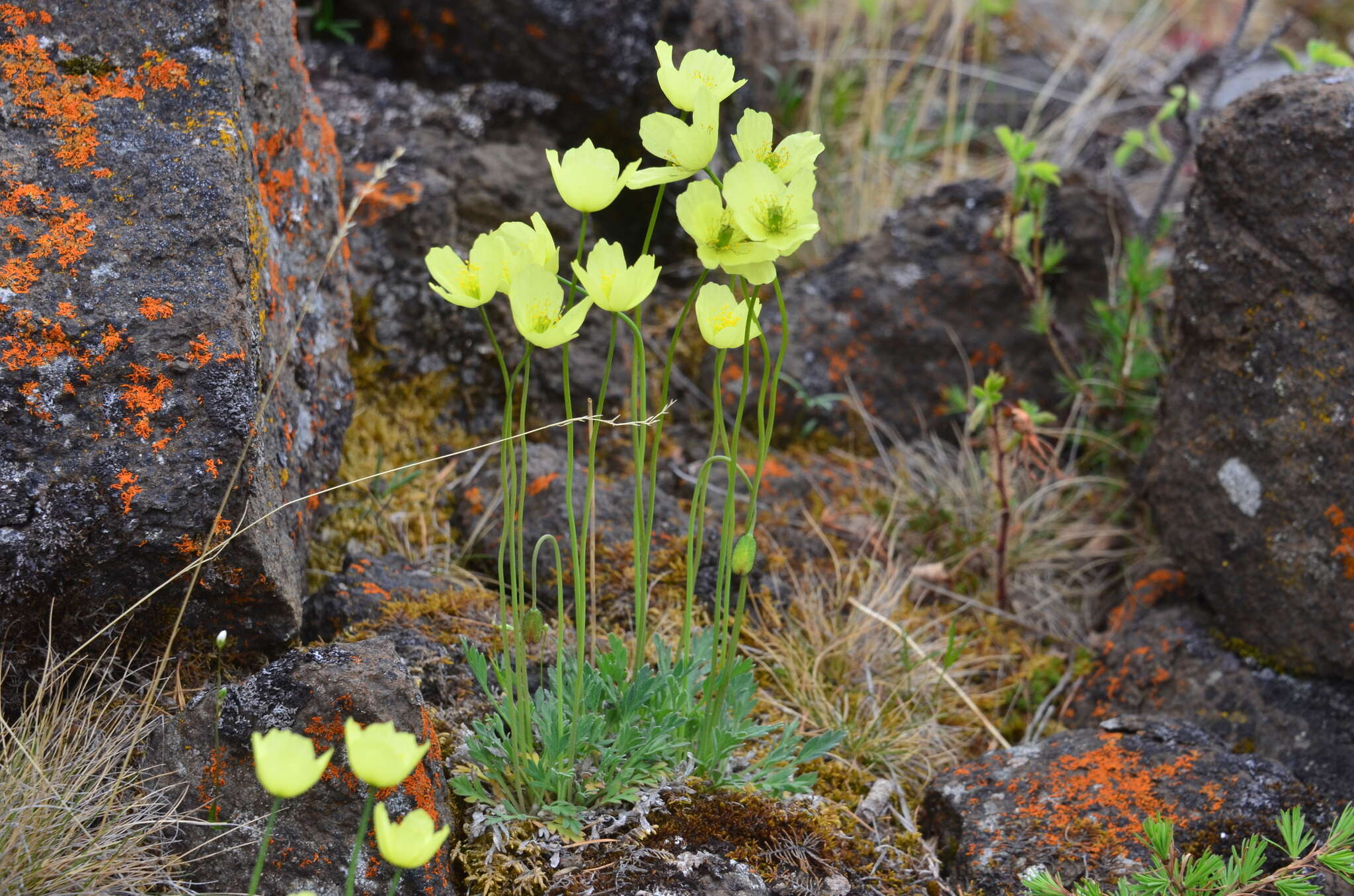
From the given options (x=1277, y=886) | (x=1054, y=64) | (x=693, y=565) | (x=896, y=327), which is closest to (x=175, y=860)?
(x=693, y=565)

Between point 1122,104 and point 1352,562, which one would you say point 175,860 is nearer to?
point 1352,562

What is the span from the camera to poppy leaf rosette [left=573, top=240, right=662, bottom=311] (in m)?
1.64

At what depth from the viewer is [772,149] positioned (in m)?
1.73

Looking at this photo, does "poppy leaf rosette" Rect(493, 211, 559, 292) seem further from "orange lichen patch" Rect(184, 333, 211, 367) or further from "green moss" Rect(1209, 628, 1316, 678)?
"green moss" Rect(1209, 628, 1316, 678)

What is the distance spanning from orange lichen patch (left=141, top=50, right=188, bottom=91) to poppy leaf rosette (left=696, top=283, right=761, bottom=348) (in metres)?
1.29

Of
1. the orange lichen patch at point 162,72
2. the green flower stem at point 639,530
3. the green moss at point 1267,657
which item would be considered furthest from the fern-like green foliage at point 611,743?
the orange lichen patch at point 162,72

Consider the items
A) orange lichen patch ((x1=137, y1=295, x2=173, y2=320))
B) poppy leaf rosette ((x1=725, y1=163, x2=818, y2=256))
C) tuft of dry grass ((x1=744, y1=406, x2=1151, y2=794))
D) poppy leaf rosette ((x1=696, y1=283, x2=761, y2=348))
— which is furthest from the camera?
tuft of dry grass ((x1=744, y1=406, x2=1151, y2=794))

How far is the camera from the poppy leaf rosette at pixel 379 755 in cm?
128

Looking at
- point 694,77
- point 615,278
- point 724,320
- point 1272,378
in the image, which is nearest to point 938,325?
point 1272,378

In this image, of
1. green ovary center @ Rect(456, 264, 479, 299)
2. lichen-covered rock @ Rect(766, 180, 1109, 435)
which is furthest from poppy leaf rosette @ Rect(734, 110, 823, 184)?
lichen-covered rock @ Rect(766, 180, 1109, 435)

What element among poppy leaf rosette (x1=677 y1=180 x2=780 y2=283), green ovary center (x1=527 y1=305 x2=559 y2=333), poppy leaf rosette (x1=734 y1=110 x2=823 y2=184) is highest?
poppy leaf rosette (x1=734 y1=110 x2=823 y2=184)

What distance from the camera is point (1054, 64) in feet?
17.9

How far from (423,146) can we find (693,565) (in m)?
2.06

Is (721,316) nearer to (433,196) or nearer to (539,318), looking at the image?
Answer: (539,318)
